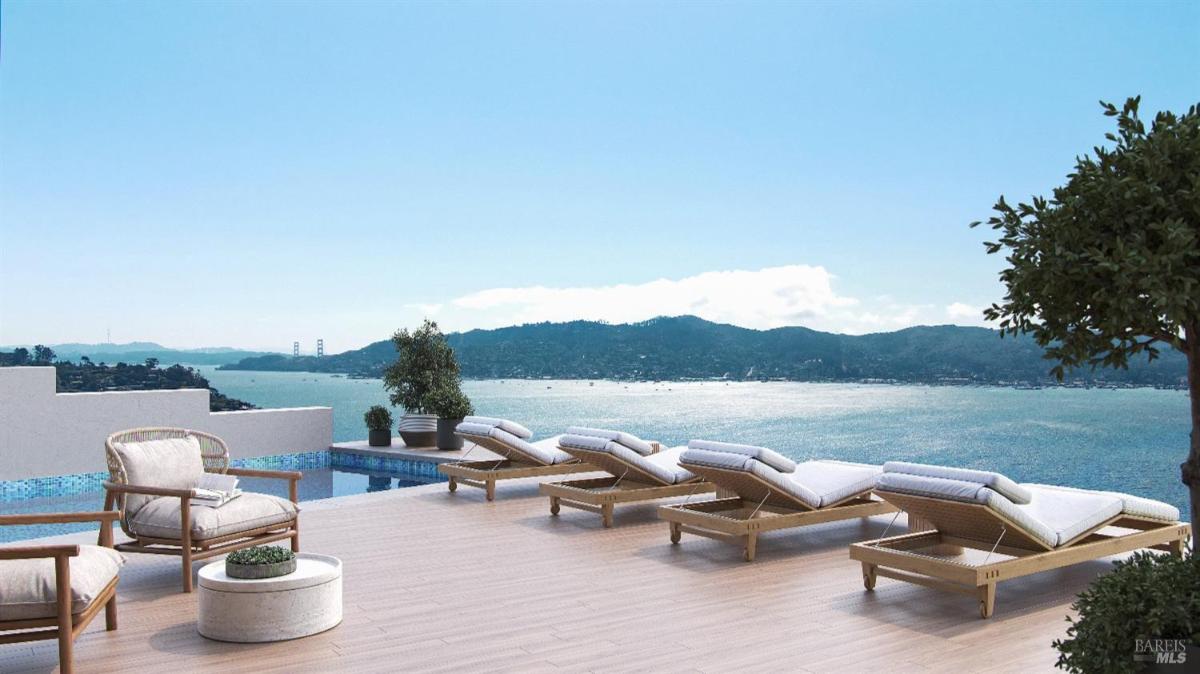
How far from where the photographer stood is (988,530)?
5.80m

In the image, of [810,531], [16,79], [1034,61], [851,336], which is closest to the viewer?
[810,531]

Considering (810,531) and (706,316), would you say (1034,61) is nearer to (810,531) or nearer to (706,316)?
(706,316)

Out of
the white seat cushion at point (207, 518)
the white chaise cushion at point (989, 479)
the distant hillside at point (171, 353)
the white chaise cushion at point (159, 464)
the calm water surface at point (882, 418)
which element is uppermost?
the distant hillside at point (171, 353)

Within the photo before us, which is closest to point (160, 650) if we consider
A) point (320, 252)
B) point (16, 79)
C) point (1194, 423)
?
point (1194, 423)

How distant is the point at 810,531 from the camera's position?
7645 millimetres

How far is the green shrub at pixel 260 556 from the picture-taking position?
4816 mm

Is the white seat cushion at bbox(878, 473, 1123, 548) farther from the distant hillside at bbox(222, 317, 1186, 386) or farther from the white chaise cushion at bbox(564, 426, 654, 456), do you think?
the distant hillside at bbox(222, 317, 1186, 386)

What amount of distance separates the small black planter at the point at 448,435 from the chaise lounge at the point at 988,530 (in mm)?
8032

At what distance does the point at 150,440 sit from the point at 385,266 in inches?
1164

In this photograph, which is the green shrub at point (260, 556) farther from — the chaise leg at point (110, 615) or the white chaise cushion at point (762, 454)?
the white chaise cushion at point (762, 454)

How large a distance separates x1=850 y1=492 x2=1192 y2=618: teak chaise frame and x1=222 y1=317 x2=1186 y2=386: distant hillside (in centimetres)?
2006

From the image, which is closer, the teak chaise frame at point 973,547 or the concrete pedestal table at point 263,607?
the concrete pedestal table at point 263,607

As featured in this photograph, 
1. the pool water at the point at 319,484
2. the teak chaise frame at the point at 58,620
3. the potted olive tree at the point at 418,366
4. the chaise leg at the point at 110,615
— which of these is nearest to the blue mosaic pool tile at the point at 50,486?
the pool water at the point at 319,484

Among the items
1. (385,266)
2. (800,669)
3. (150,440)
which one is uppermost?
(385,266)
